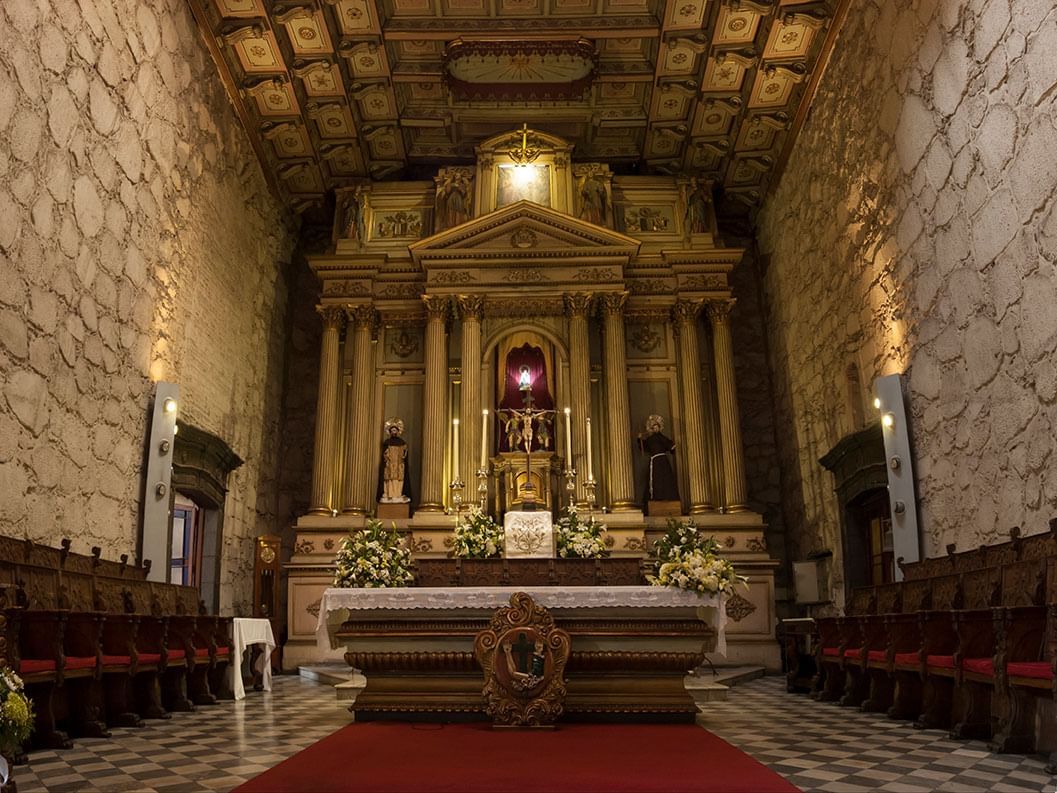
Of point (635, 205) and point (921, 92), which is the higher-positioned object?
point (635, 205)

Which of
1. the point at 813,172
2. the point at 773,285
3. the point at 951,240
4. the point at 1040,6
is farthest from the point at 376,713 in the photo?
the point at 773,285

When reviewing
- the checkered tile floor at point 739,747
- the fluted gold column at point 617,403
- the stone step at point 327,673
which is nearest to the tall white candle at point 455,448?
the fluted gold column at point 617,403

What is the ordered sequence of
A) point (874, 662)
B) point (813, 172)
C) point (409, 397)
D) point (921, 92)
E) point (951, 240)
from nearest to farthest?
1. point (874, 662)
2. point (951, 240)
3. point (921, 92)
4. point (813, 172)
5. point (409, 397)

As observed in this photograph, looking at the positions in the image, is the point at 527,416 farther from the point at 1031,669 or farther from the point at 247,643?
the point at 1031,669

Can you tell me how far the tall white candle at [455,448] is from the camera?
1415cm

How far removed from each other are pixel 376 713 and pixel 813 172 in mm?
10364

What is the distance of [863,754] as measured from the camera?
5328mm

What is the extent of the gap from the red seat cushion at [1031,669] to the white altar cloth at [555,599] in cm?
205

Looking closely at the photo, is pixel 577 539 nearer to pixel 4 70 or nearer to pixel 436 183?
pixel 4 70

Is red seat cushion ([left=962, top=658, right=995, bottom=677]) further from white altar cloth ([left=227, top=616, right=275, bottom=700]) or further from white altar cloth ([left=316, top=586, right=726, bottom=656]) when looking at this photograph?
white altar cloth ([left=227, top=616, right=275, bottom=700])

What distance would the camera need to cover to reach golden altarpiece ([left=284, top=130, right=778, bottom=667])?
1386 cm

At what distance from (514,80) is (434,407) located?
5525 mm

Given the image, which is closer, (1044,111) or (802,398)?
(1044,111)

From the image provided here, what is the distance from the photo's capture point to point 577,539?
9.02 meters
